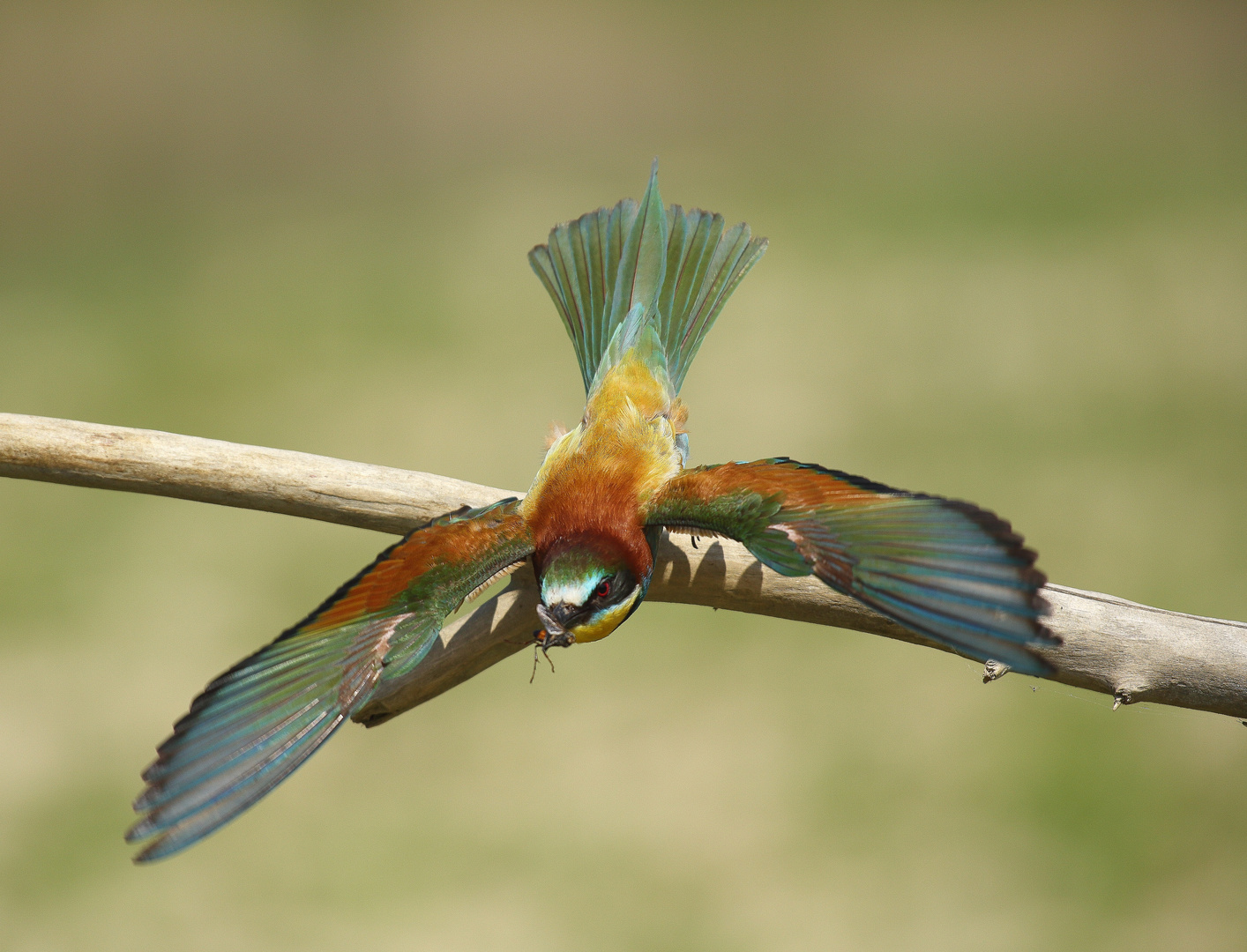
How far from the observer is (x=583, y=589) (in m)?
1.33

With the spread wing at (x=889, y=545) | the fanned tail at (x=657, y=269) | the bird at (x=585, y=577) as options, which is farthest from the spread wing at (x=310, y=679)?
the fanned tail at (x=657, y=269)

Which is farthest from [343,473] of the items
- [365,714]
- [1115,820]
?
[1115,820]

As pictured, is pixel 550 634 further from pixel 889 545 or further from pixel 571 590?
pixel 889 545

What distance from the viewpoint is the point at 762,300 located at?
177 inches

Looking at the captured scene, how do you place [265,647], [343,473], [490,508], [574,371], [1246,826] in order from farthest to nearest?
[574,371] → [1246,826] → [343,473] → [490,508] → [265,647]

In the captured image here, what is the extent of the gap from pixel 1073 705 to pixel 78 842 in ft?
8.96

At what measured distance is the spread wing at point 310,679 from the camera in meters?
1.16

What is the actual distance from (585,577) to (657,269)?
775 millimetres

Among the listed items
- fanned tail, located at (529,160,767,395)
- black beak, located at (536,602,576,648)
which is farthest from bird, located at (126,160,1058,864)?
fanned tail, located at (529,160,767,395)

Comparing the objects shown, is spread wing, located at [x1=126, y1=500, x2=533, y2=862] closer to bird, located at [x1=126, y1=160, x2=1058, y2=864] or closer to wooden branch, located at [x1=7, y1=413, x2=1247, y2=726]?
bird, located at [x1=126, y1=160, x2=1058, y2=864]

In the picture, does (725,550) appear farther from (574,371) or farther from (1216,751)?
(574,371)

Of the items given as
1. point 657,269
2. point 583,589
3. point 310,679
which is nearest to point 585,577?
point 583,589

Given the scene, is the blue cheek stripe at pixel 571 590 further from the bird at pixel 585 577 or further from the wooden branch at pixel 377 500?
the wooden branch at pixel 377 500

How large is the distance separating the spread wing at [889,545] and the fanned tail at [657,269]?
562mm
